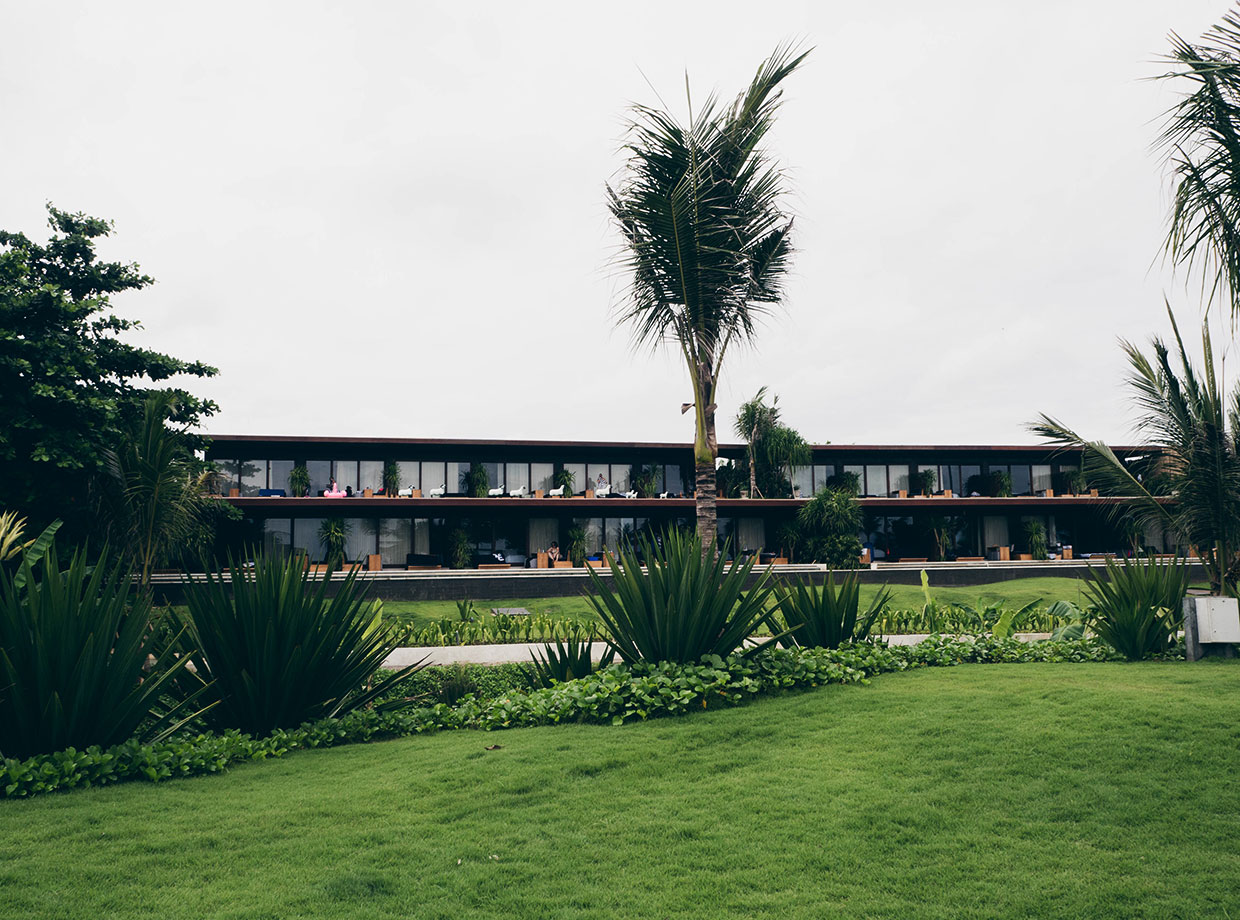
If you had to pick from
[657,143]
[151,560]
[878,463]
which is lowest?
[151,560]

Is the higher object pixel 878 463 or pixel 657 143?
pixel 657 143

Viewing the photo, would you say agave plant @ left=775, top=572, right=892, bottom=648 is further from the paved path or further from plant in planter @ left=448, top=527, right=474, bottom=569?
plant in planter @ left=448, top=527, right=474, bottom=569

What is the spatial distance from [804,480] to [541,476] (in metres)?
10.4

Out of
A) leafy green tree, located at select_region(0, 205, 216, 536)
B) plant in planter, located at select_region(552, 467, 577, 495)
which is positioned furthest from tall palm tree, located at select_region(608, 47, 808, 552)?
plant in planter, located at select_region(552, 467, 577, 495)

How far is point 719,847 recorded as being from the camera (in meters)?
3.64

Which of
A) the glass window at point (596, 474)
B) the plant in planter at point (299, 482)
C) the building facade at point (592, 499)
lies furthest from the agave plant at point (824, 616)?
the glass window at point (596, 474)

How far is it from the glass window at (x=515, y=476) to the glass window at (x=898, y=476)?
14933 millimetres

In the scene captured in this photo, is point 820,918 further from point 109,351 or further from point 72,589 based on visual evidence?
point 109,351

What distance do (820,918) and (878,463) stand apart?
102 ft

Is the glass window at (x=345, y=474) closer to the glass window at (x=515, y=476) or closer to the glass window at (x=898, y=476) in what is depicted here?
the glass window at (x=515, y=476)

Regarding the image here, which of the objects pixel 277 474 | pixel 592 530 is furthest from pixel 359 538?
pixel 592 530

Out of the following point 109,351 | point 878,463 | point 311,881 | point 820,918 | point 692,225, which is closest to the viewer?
point 820,918

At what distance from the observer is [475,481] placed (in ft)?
91.4

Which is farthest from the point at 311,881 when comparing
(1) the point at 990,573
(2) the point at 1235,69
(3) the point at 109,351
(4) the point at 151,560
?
(1) the point at 990,573
